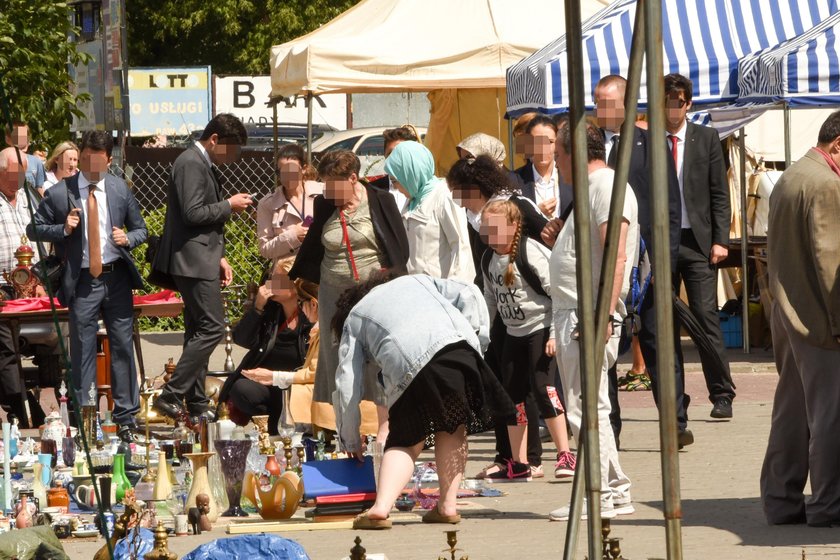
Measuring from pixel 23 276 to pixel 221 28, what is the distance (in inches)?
1027

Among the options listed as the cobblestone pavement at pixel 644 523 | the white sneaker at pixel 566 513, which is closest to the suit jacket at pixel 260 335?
the cobblestone pavement at pixel 644 523

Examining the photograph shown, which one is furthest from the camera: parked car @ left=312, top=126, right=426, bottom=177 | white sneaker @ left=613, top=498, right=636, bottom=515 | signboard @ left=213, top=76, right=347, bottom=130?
signboard @ left=213, top=76, right=347, bottom=130

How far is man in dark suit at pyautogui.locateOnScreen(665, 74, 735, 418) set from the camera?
9602 millimetres

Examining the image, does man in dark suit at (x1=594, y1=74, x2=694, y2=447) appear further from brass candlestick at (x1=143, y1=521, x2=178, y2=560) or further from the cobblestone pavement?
brass candlestick at (x1=143, y1=521, x2=178, y2=560)

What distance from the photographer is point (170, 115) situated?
3133 centimetres

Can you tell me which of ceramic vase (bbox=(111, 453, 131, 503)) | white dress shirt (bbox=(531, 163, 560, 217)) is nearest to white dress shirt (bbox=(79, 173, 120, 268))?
ceramic vase (bbox=(111, 453, 131, 503))

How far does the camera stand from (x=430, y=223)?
851cm

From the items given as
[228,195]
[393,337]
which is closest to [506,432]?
[393,337]

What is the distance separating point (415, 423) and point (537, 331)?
147 centimetres

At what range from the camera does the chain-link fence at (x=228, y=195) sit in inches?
663

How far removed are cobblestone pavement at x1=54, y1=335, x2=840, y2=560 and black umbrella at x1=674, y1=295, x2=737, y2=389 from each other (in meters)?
0.39

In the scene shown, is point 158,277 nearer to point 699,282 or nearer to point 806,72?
point 699,282

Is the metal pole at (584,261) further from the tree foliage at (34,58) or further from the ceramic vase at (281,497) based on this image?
the ceramic vase at (281,497)

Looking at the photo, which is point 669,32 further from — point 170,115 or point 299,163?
point 170,115
